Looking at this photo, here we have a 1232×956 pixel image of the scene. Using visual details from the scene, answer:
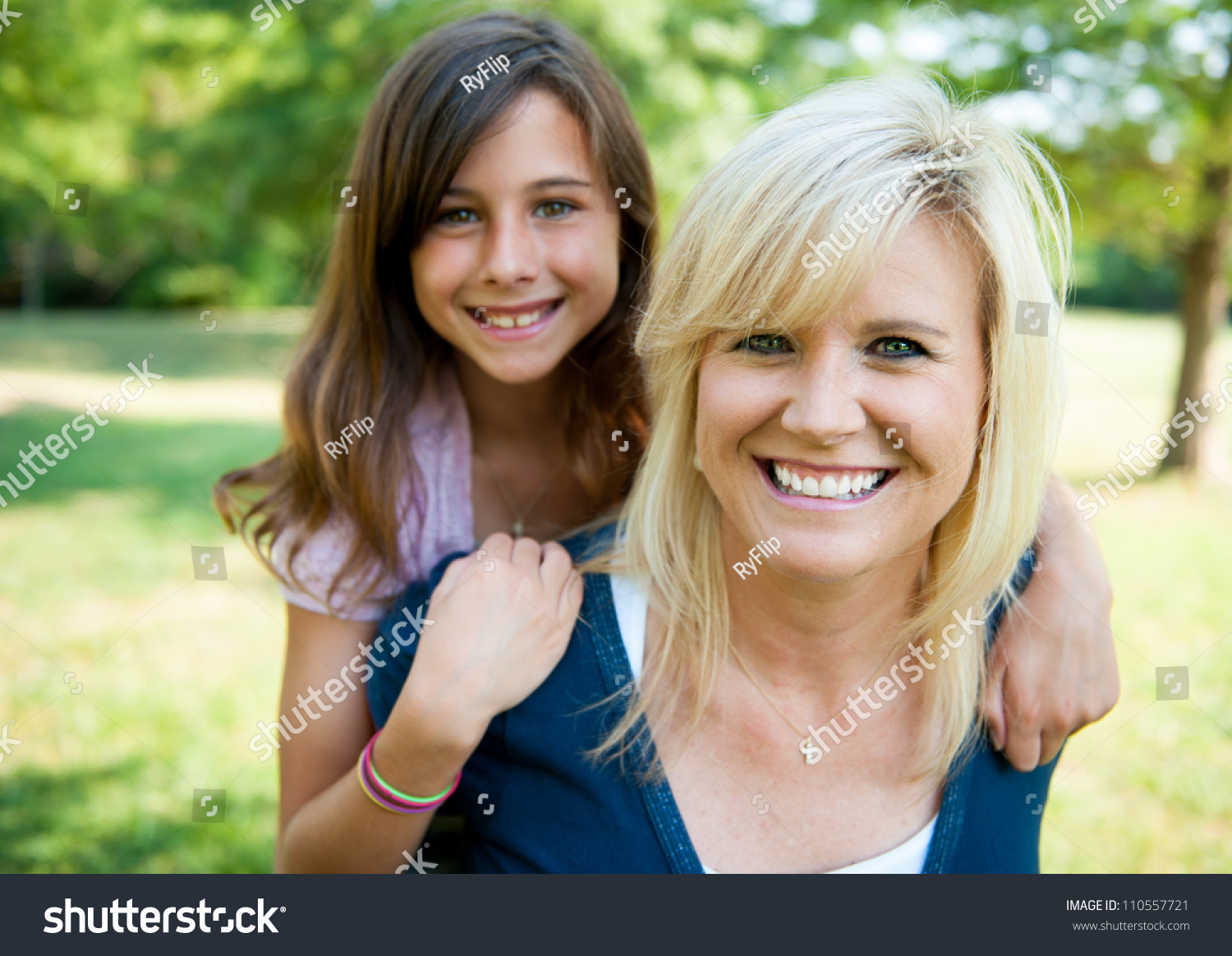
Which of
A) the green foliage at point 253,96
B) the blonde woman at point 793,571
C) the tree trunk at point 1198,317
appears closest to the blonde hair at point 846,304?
the blonde woman at point 793,571

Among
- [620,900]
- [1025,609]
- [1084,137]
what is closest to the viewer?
[620,900]

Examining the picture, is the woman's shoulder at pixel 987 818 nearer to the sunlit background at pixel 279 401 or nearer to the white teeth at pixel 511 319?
the sunlit background at pixel 279 401

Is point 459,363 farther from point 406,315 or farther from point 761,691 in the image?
point 761,691

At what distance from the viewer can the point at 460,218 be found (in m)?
2.74

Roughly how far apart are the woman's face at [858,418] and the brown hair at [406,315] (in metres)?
0.80

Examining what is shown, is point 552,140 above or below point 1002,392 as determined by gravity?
above

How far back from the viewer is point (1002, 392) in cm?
189

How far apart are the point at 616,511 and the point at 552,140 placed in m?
1.01

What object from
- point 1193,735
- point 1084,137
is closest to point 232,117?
point 1084,137

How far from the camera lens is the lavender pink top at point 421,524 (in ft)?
8.54

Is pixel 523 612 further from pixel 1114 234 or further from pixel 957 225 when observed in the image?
pixel 1114 234

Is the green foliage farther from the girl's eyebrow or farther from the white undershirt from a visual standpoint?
the white undershirt

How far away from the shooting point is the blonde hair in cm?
176

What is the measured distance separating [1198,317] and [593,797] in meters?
9.10
